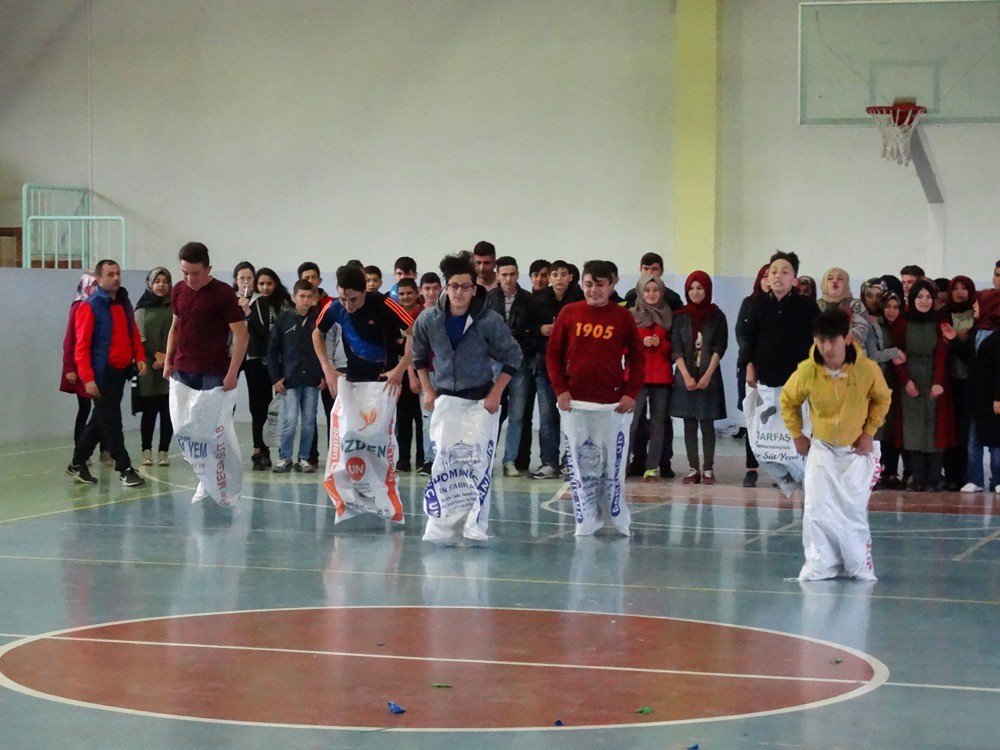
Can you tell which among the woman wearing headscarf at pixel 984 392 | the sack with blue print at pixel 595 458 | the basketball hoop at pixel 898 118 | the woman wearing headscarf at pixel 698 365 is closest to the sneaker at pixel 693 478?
the woman wearing headscarf at pixel 698 365

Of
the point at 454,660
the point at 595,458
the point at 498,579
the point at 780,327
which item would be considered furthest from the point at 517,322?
the point at 454,660

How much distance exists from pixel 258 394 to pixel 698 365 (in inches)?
156

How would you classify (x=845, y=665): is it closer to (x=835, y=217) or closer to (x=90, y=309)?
(x=90, y=309)

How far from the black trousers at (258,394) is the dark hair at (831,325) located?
21.3ft

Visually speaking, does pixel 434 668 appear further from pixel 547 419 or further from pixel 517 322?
pixel 547 419

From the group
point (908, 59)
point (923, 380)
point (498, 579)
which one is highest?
point (908, 59)

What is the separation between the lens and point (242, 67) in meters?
19.6

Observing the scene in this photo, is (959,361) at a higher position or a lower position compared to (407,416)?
higher

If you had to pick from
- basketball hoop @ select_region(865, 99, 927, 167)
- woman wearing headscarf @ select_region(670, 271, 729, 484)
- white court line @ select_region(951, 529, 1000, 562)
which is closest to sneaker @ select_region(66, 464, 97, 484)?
woman wearing headscarf @ select_region(670, 271, 729, 484)

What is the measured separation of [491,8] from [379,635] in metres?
13.4

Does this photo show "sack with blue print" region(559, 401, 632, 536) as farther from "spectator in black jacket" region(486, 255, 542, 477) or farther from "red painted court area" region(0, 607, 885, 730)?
"spectator in black jacket" region(486, 255, 542, 477)

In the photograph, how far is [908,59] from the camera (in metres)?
15.2

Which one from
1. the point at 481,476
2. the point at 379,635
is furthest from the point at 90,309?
the point at 379,635

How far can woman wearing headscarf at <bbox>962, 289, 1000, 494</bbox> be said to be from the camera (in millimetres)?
11219
